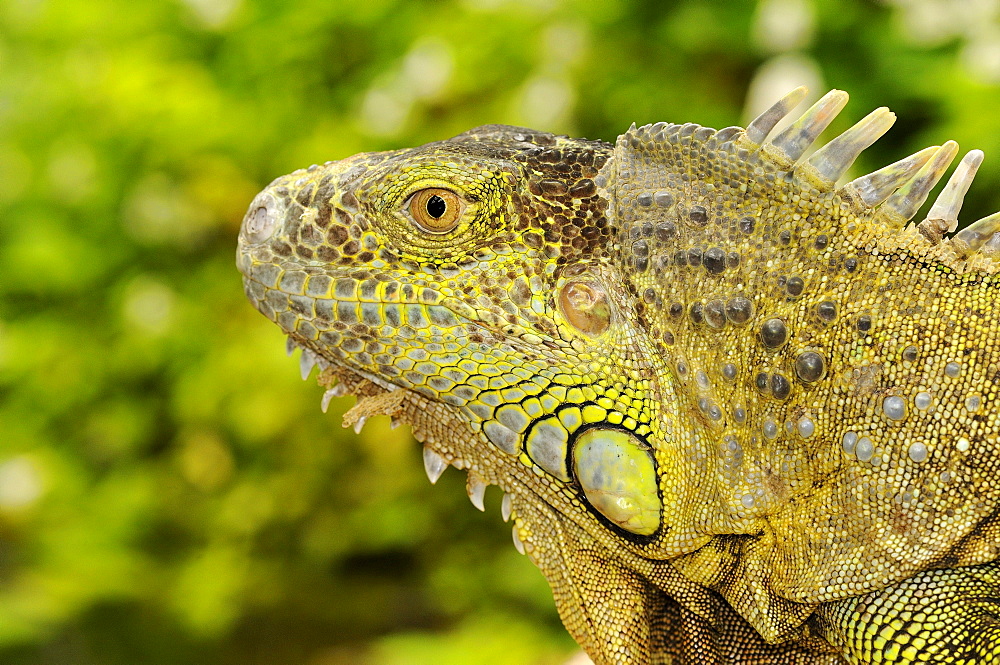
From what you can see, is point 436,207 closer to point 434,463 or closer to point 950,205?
point 434,463

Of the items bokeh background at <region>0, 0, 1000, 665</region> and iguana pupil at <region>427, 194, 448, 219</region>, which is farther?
bokeh background at <region>0, 0, 1000, 665</region>

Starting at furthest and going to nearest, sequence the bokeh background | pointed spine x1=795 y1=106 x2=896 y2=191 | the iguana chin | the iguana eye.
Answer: the bokeh background
the iguana eye
pointed spine x1=795 y1=106 x2=896 y2=191
the iguana chin

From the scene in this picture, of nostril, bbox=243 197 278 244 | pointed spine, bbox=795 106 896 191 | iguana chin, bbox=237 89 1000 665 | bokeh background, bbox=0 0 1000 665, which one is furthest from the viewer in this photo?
bokeh background, bbox=0 0 1000 665

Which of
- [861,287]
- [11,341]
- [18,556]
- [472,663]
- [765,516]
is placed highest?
[11,341]

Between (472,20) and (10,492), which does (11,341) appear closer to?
(10,492)

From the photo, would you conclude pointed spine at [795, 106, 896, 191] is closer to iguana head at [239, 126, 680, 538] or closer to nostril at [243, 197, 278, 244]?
iguana head at [239, 126, 680, 538]

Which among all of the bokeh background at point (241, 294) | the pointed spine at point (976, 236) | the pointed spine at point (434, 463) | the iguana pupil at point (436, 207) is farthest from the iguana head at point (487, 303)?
the bokeh background at point (241, 294)

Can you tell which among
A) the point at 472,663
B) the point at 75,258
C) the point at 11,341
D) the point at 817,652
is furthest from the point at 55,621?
the point at 817,652

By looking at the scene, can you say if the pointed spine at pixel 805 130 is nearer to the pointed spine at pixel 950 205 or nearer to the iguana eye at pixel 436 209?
the pointed spine at pixel 950 205

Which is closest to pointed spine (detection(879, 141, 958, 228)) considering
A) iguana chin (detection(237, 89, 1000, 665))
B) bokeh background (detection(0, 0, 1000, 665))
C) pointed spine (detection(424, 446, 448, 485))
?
iguana chin (detection(237, 89, 1000, 665))
